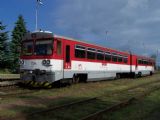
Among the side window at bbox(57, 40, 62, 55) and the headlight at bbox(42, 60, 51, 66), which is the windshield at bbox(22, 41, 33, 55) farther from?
the side window at bbox(57, 40, 62, 55)

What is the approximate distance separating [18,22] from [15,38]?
11.6 ft

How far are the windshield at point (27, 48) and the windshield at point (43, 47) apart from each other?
1.46 ft

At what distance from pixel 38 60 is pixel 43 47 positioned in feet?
2.78

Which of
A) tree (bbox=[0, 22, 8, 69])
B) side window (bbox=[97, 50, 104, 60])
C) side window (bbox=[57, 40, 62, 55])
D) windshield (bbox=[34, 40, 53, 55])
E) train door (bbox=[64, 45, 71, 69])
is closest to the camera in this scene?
windshield (bbox=[34, 40, 53, 55])

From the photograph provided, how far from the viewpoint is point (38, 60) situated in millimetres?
21047

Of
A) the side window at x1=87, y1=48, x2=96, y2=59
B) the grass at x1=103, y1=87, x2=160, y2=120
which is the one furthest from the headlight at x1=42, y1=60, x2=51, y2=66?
the grass at x1=103, y1=87, x2=160, y2=120

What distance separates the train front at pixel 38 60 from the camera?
20641 millimetres

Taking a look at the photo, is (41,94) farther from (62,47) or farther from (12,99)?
(62,47)

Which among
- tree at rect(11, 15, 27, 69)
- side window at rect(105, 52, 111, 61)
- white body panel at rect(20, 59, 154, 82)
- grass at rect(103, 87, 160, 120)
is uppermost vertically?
tree at rect(11, 15, 27, 69)

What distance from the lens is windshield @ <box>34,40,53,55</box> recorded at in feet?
68.2

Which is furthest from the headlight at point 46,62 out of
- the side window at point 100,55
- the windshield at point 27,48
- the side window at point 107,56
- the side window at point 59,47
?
the side window at point 107,56

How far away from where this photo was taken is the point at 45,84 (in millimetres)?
20750

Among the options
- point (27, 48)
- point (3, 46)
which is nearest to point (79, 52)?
point (27, 48)

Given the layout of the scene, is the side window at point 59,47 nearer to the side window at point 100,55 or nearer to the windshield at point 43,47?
the windshield at point 43,47
